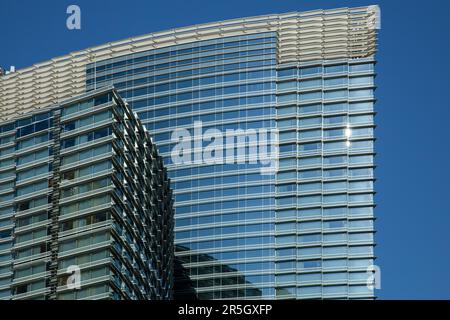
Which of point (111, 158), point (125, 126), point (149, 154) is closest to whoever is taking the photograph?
point (111, 158)

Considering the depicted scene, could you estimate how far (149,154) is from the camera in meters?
191

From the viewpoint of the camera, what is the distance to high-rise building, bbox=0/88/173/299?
14375cm

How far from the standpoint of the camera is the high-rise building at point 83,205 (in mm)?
143750

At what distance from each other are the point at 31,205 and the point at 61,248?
55.9 ft

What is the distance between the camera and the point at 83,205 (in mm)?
149750

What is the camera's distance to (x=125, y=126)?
16225 cm
